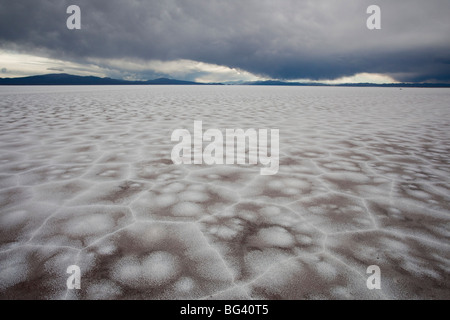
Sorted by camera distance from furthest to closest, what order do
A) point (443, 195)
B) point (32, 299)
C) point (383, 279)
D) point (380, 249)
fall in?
1. point (443, 195)
2. point (380, 249)
3. point (383, 279)
4. point (32, 299)

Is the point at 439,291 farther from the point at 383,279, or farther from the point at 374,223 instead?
the point at 374,223

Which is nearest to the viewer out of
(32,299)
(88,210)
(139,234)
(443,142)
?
(32,299)

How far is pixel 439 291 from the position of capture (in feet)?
3.72

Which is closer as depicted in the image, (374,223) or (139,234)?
(139,234)

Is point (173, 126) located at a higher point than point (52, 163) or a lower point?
higher

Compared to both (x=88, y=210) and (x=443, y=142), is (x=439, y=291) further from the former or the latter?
(x=443, y=142)

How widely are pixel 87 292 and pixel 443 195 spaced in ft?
8.72

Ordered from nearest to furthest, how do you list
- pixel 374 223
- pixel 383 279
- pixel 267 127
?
pixel 383 279
pixel 374 223
pixel 267 127

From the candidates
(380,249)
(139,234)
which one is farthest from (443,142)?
(139,234)

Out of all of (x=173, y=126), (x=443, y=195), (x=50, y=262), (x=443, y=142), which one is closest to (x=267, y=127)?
(x=173, y=126)

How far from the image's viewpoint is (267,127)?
17.4 ft

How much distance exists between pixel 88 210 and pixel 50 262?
564 mm
